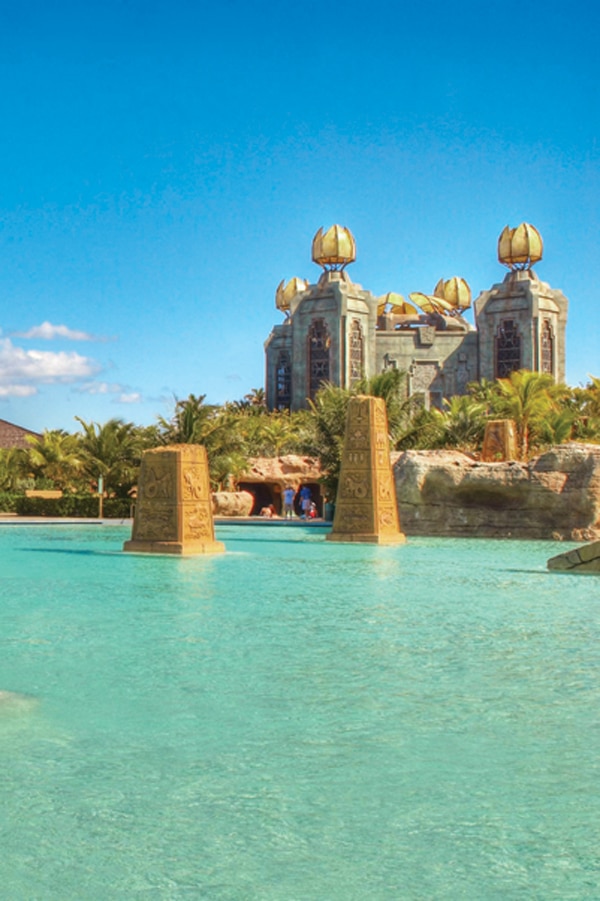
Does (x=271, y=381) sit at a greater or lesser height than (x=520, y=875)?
greater

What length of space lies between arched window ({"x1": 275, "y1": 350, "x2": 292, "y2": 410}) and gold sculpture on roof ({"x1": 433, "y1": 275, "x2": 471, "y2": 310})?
1330cm

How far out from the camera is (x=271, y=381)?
70000 mm

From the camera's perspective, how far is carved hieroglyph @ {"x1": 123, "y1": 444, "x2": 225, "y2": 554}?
14.4 m

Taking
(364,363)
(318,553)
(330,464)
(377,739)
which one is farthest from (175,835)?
(364,363)

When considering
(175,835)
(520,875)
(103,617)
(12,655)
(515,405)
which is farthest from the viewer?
(515,405)

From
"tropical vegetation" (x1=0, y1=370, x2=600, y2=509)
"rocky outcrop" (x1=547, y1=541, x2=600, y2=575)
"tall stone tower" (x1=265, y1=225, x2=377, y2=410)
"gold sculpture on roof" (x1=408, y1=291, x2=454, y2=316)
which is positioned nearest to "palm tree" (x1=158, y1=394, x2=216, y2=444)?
"tropical vegetation" (x1=0, y1=370, x2=600, y2=509)

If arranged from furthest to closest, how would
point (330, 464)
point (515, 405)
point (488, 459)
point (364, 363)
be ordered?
point (364, 363), point (515, 405), point (330, 464), point (488, 459)

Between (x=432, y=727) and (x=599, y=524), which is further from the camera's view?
(x=599, y=524)

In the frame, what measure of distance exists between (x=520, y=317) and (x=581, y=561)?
178 feet

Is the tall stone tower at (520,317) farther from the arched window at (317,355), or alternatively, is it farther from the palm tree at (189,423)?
the palm tree at (189,423)

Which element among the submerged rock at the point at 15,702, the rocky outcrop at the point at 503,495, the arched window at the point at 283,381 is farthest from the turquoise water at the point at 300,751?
the arched window at the point at 283,381

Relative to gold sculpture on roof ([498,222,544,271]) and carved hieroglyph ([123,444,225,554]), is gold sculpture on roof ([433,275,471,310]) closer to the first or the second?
gold sculpture on roof ([498,222,544,271])

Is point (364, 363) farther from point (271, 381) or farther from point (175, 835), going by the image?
point (175, 835)

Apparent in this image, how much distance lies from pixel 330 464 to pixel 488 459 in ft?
17.3
